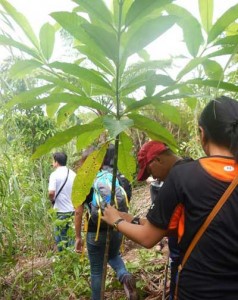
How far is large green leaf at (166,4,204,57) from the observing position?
90cm

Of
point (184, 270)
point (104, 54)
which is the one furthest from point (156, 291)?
point (104, 54)

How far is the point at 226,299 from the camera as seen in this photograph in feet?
3.54

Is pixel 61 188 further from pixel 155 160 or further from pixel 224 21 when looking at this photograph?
pixel 224 21

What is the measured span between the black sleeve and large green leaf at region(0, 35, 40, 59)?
580mm

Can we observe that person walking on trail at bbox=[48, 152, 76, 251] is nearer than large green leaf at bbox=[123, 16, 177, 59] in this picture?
No

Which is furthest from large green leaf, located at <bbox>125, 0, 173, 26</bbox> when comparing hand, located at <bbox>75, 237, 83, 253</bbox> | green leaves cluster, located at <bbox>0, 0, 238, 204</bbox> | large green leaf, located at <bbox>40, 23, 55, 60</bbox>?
hand, located at <bbox>75, 237, 83, 253</bbox>

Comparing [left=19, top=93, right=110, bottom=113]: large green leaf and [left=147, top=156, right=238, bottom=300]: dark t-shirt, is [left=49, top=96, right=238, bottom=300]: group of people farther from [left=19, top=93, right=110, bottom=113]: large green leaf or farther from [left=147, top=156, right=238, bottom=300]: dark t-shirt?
[left=19, top=93, right=110, bottom=113]: large green leaf

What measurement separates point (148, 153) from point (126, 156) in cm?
32

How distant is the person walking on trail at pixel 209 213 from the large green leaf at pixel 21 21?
1.91 ft

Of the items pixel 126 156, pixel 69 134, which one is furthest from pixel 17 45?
pixel 126 156

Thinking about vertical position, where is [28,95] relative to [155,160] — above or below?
above

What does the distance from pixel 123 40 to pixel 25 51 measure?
0.93 ft

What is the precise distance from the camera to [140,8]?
2.60ft

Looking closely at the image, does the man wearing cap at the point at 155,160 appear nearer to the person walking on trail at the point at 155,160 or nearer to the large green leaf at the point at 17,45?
the person walking on trail at the point at 155,160
